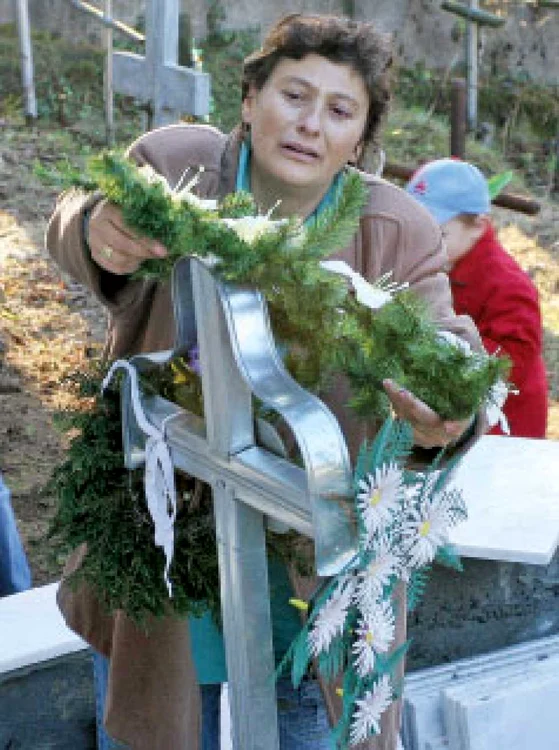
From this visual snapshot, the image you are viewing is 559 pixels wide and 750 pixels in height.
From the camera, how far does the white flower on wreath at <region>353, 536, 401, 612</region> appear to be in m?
1.39

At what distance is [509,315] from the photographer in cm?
359

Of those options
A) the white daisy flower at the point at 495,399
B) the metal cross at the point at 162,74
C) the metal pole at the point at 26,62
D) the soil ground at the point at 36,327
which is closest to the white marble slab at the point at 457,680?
the soil ground at the point at 36,327

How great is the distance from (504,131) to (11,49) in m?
3.43

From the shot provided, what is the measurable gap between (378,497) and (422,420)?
16 cm

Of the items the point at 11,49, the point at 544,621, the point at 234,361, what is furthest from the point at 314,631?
the point at 11,49

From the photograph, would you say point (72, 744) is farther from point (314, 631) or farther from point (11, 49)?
point (11, 49)

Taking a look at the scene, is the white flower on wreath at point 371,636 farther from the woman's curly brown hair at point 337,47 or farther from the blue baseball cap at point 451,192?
the blue baseball cap at point 451,192

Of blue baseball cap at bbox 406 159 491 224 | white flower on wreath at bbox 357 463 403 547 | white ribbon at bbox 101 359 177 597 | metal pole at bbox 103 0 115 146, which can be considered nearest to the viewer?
white flower on wreath at bbox 357 463 403 547

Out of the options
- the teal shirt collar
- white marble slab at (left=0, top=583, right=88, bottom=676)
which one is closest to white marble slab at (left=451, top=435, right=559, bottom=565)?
white marble slab at (left=0, top=583, right=88, bottom=676)

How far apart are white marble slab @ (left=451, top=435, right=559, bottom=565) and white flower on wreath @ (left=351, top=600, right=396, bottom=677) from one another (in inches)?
57.2

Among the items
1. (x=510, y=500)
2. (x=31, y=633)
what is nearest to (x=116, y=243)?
(x=31, y=633)

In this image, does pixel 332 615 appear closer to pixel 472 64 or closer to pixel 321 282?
pixel 321 282

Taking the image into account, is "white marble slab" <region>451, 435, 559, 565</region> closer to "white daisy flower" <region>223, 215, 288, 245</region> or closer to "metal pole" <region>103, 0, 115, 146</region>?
"white daisy flower" <region>223, 215, 288, 245</region>

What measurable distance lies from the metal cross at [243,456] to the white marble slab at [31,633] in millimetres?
1053
